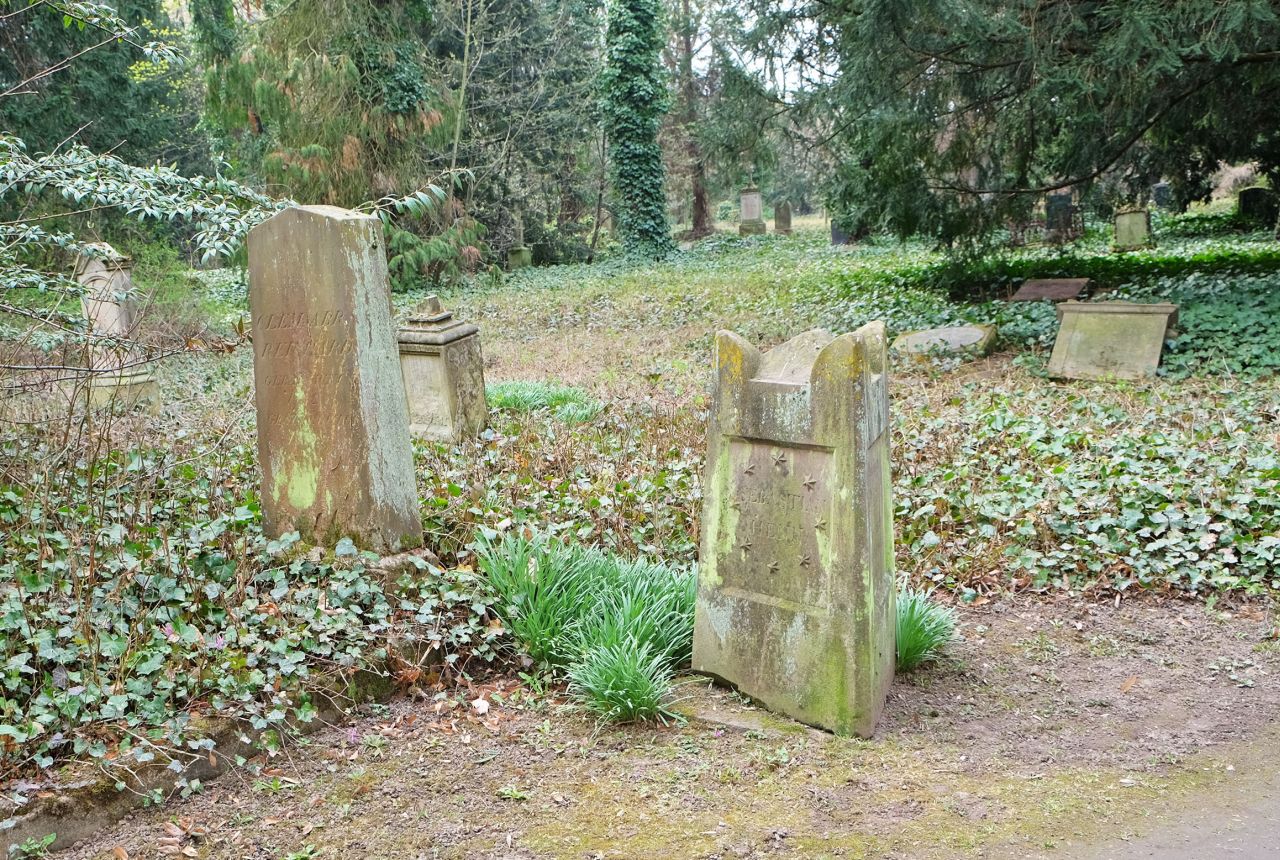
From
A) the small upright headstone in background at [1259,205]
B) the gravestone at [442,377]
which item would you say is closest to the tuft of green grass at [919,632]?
the gravestone at [442,377]

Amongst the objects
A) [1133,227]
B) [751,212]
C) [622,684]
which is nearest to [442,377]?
[622,684]

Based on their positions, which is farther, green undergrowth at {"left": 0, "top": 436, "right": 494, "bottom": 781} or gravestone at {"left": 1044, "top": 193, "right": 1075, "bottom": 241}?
gravestone at {"left": 1044, "top": 193, "right": 1075, "bottom": 241}

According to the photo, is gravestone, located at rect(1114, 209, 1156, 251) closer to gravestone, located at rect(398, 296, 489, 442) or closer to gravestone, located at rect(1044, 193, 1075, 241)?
gravestone, located at rect(1044, 193, 1075, 241)

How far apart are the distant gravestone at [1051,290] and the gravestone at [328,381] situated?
33.1ft

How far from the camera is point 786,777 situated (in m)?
3.32

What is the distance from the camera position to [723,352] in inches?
141

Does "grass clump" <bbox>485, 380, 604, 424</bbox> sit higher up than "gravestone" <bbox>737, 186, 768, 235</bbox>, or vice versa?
"gravestone" <bbox>737, 186, 768, 235</bbox>

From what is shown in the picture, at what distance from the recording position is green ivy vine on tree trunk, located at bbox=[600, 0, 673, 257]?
23938 mm

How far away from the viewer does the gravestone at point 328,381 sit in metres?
4.38

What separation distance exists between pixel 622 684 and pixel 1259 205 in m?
20.6

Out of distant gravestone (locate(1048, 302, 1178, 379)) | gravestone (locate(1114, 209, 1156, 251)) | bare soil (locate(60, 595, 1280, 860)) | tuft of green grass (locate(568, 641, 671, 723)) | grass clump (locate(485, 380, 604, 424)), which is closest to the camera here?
bare soil (locate(60, 595, 1280, 860))

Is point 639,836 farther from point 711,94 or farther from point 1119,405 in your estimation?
point 711,94

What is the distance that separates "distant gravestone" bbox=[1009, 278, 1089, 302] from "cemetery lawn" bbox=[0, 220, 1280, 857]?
16.9 feet

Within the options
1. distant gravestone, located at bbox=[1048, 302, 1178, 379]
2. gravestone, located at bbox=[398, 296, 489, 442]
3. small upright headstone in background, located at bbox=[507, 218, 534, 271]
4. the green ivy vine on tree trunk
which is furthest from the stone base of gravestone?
distant gravestone, located at bbox=[1048, 302, 1178, 379]
